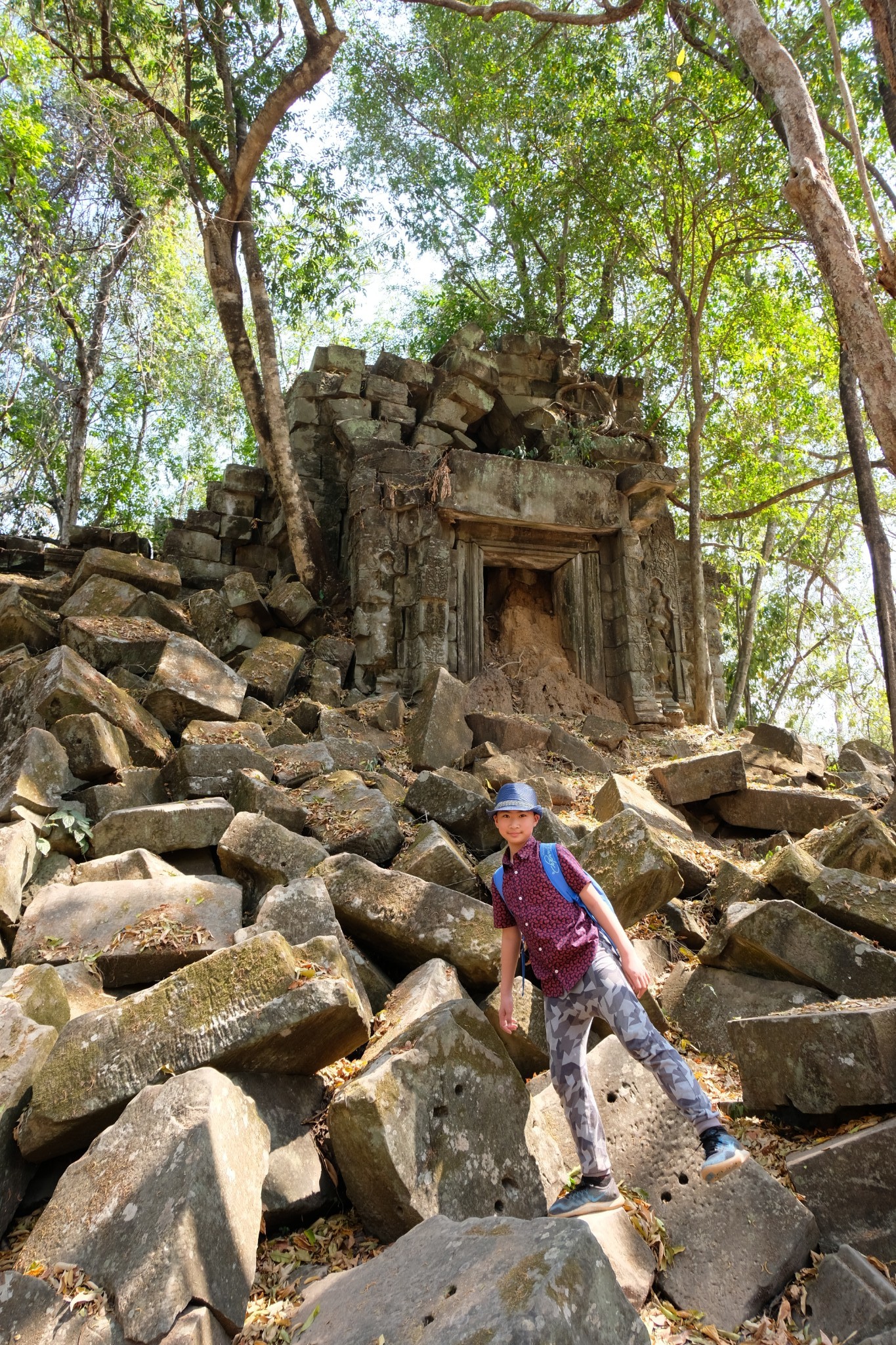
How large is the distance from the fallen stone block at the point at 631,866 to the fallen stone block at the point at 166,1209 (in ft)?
6.18

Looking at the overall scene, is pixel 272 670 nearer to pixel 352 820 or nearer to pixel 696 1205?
pixel 352 820

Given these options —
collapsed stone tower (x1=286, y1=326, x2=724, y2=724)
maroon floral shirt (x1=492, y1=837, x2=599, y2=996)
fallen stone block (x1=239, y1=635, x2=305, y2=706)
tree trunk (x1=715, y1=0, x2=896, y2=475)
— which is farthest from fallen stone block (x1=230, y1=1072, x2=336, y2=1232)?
collapsed stone tower (x1=286, y1=326, x2=724, y2=724)

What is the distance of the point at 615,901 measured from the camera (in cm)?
398

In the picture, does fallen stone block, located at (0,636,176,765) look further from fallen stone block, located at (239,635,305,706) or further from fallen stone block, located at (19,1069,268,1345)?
fallen stone block, located at (19,1069,268,1345)

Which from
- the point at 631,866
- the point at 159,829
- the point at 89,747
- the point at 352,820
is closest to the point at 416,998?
the point at 631,866

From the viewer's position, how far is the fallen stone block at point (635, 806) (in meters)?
5.63

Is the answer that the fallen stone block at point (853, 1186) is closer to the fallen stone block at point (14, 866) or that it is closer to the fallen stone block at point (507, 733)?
the fallen stone block at point (14, 866)

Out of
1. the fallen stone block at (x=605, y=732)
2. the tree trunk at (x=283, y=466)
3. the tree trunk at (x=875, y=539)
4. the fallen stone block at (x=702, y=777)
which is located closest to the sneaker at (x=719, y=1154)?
the fallen stone block at (x=702, y=777)

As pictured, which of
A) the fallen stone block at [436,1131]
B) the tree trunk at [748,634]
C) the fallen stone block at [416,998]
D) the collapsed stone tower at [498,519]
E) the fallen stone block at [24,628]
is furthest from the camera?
the tree trunk at [748,634]

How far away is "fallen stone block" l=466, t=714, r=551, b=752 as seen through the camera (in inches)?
298

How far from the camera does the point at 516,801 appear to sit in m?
3.10

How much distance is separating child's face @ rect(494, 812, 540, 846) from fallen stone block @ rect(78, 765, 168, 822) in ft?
8.37

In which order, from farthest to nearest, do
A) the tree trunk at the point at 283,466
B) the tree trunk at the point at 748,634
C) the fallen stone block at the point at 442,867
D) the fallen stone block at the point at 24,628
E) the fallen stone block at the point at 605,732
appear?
the tree trunk at the point at 748,634 → the tree trunk at the point at 283,466 → the fallen stone block at the point at 605,732 → the fallen stone block at the point at 24,628 → the fallen stone block at the point at 442,867

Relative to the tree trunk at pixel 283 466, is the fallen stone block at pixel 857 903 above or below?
below
